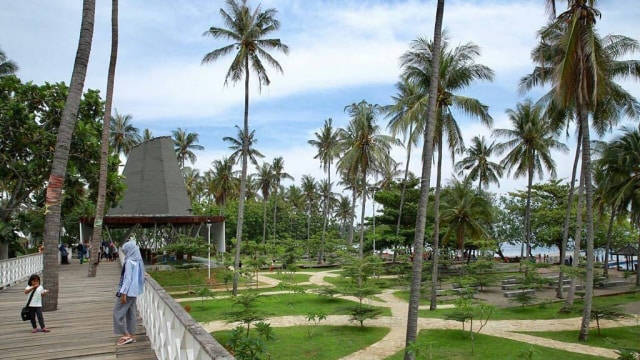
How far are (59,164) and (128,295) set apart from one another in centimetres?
392

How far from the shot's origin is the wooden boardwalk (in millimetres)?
5832

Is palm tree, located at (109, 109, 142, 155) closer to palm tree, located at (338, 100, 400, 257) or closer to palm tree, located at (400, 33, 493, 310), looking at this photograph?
palm tree, located at (338, 100, 400, 257)

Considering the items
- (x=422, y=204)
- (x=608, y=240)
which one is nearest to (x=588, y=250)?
(x=422, y=204)

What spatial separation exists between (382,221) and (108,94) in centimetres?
2834

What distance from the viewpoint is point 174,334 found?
14.5 feet

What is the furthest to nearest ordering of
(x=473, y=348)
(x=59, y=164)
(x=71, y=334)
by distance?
(x=473, y=348) < (x=59, y=164) < (x=71, y=334)

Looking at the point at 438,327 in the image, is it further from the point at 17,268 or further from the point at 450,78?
the point at 17,268

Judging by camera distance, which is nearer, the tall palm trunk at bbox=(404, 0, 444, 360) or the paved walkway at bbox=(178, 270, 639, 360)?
the tall palm trunk at bbox=(404, 0, 444, 360)

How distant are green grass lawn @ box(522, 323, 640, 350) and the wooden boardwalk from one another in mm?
13591

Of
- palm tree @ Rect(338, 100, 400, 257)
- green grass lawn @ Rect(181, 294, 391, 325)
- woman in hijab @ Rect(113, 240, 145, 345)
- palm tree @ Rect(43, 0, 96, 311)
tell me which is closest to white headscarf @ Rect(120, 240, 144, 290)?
woman in hijab @ Rect(113, 240, 145, 345)

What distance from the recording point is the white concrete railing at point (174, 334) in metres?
3.08

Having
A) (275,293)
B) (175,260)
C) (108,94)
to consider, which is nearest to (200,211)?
(175,260)

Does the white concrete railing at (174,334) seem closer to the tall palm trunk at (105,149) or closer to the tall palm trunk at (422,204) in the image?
the tall palm trunk at (422,204)

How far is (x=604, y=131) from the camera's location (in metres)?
18.8
